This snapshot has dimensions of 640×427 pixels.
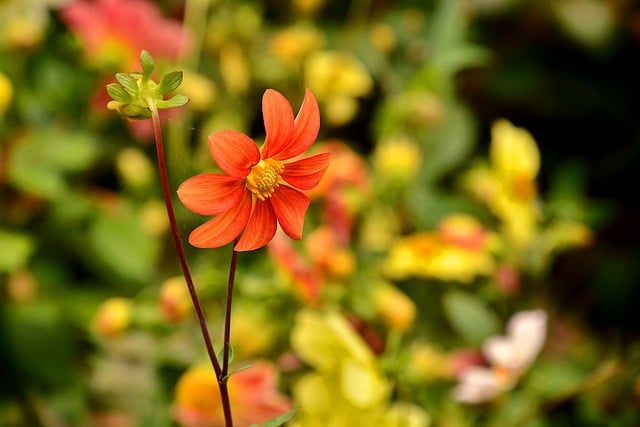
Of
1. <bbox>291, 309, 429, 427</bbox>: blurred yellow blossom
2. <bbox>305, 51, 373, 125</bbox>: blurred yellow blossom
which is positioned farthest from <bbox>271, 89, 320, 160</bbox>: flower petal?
<bbox>305, 51, 373, 125</bbox>: blurred yellow blossom

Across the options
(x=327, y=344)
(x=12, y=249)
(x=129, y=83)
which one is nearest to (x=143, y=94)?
(x=129, y=83)

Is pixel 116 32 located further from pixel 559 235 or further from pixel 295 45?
pixel 559 235

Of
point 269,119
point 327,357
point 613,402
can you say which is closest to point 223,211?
point 269,119

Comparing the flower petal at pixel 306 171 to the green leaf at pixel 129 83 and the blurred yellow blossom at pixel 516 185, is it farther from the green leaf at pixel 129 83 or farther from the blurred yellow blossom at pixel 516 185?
the blurred yellow blossom at pixel 516 185

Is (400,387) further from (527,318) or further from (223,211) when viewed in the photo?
(223,211)

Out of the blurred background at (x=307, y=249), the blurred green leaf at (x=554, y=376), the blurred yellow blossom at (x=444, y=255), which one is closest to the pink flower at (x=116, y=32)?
the blurred background at (x=307, y=249)

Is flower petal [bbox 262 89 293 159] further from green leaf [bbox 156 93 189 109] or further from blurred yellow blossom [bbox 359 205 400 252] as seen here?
blurred yellow blossom [bbox 359 205 400 252]
